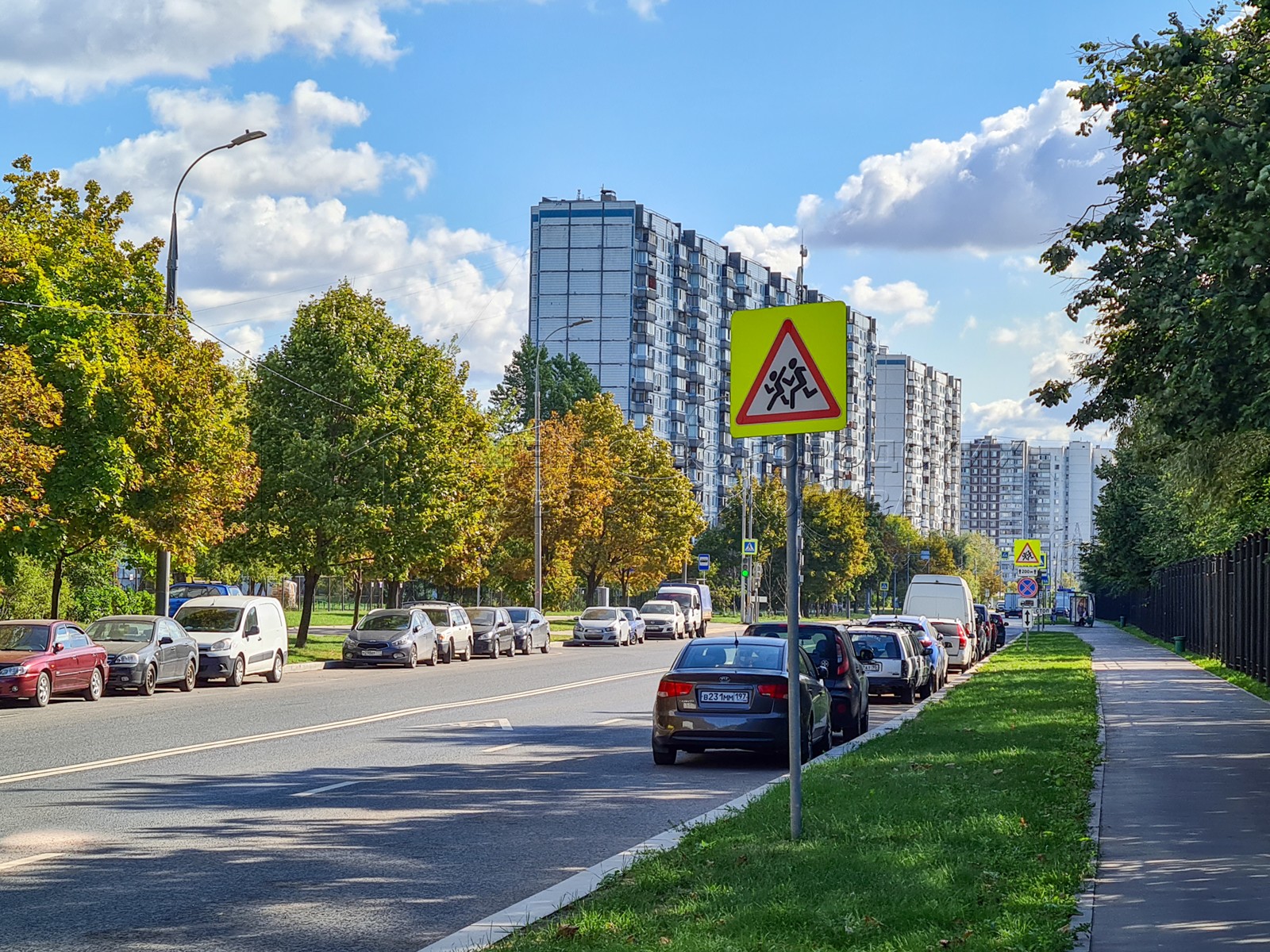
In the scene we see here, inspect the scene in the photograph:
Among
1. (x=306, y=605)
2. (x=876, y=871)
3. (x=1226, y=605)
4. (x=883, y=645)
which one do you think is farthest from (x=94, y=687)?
(x=1226, y=605)

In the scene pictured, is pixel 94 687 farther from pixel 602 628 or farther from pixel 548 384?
pixel 548 384

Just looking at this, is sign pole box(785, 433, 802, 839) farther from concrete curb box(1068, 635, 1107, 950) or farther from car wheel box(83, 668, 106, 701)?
car wheel box(83, 668, 106, 701)

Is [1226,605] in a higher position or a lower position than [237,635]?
higher

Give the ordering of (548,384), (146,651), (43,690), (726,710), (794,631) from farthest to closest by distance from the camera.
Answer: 1. (548,384)
2. (146,651)
3. (43,690)
4. (726,710)
5. (794,631)

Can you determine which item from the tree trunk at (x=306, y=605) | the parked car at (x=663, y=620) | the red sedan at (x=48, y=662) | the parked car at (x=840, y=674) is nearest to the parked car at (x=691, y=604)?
the parked car at (x=663, y=620)

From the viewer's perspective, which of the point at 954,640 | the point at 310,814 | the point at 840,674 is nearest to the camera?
the point at 310,814

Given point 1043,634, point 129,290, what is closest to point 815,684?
point 129,290

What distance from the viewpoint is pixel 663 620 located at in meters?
66.2

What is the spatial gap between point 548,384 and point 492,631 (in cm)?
7245

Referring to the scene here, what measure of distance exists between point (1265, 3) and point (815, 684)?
31.0ft

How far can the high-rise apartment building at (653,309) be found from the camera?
5167 inches

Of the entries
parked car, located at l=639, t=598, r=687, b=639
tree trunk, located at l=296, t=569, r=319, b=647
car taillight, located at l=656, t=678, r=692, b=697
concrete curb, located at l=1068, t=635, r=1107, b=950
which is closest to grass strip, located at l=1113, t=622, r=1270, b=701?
car taillight, located at l=656, t=678, r=692, b=697

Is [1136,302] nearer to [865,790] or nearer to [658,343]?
[865,790]

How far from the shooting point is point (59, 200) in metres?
31.9
